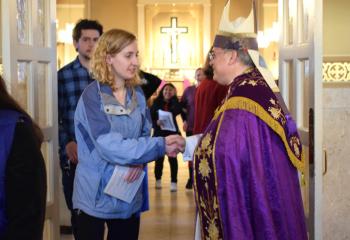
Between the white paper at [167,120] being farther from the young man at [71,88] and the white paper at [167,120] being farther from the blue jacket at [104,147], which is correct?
the blue jacket at [104,147]

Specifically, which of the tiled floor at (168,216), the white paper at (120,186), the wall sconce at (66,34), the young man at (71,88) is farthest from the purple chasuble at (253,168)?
the wall sconce at (66,34)

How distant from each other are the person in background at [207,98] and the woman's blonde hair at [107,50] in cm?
230

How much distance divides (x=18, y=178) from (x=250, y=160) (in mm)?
1019

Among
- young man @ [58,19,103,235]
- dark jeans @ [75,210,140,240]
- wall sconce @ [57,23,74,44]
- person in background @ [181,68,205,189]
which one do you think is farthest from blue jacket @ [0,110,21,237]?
wall sconce @ [57,23,74,44]

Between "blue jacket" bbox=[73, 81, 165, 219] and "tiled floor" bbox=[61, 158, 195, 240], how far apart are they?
9.23ft

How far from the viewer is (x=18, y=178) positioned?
6.42 ft

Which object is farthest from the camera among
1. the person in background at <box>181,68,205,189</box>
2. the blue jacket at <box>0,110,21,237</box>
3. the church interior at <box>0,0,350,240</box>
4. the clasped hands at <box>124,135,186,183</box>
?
the person in background at <box>181,68,205,189</box>

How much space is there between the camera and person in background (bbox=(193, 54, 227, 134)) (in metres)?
5.33

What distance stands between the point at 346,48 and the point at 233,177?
1.95 meters

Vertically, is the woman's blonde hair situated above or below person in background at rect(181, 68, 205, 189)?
above

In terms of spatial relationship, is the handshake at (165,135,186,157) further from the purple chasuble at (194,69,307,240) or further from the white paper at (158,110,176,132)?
the white paper at (158,110,176,132)

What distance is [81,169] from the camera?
10.0 feet

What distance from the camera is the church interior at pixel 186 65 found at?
148 inches

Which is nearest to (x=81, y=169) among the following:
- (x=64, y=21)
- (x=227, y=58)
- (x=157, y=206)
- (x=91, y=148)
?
(x=91, y=148)
